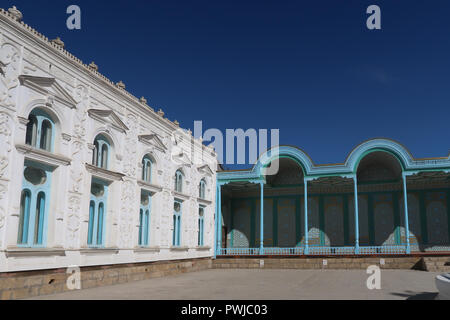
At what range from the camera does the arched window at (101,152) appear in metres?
13.6

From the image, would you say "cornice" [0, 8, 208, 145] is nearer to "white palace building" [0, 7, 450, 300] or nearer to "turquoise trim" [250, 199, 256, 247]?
"white palace building" [0, 7, 450, 300]

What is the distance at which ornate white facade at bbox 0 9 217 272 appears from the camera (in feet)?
33.6

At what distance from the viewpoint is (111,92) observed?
14.4m

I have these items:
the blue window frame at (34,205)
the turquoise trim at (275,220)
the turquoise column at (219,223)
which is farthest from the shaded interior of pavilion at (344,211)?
the blue window frame at (34,205)

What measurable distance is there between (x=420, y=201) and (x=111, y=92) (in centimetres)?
1587

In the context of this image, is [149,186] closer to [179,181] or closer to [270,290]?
[179,181]

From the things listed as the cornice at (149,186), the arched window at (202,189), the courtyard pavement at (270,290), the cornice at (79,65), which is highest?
the cornice at (79,65)

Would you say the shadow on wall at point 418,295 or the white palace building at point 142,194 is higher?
the white palace building at point 142,194

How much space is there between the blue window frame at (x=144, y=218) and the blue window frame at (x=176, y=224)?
7.62ft

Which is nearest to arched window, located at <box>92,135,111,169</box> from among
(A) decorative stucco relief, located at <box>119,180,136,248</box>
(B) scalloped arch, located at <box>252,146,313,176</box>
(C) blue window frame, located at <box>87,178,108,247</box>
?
(C) blue window frame, located at <box>87,178,108,247</box>

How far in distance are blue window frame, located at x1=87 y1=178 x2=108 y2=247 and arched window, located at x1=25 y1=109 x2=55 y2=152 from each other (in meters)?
2.21

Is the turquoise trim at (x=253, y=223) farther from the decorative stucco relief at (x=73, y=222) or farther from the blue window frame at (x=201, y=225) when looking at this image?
the decorative stucco relief at (x=73, y=222)

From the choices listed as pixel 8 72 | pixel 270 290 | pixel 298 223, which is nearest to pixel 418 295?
pixel 270 290

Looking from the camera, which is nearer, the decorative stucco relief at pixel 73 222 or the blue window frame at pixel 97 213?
the decorative stucco relief at pixel 73 222
